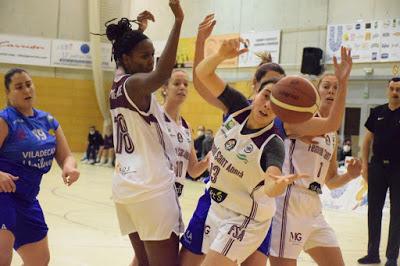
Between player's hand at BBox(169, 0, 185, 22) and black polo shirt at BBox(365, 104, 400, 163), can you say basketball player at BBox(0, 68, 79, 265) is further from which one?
black polo shirt at BBox(365, 104, 400, 163)

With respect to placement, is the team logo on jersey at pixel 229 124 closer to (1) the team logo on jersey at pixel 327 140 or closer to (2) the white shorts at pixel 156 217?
(2) the white shorts at pixel 156 217

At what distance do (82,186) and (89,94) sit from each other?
37.2 ft

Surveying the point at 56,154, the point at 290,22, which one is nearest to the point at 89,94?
the point at 290,22

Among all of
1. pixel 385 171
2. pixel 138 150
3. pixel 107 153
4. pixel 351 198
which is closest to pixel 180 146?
pixel 138 150

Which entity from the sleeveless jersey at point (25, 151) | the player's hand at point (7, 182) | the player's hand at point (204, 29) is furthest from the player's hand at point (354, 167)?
the player's hand at point (7, 182)

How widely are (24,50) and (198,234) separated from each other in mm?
19314

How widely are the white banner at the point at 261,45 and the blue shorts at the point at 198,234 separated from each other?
13995mm

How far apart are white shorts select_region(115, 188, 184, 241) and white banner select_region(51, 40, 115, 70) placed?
1895 centimetres

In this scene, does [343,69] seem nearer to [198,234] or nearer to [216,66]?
[216,66]

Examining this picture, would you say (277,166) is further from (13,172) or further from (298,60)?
(298,60)

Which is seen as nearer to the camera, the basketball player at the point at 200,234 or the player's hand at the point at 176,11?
the player's hand at the point at 176,11

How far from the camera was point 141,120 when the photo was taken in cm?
310

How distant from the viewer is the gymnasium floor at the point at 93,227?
6022 mm

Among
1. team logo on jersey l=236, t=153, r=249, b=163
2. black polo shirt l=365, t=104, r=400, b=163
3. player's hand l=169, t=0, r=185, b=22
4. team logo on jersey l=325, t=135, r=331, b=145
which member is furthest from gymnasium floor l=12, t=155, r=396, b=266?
player's hand l=169, t=0, r=185, b=22
